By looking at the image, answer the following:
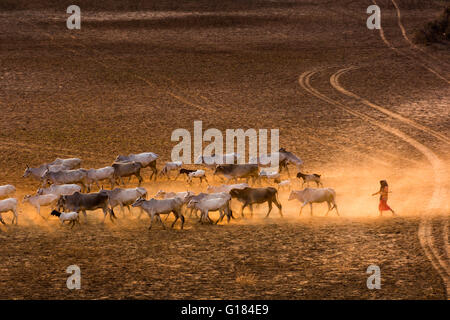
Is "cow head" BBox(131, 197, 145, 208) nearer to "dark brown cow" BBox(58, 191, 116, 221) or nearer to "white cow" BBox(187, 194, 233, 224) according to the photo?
"dark brown cow" BBox(58, 191, 116, 221)

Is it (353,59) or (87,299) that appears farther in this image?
(353,59)

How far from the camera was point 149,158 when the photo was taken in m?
30.5

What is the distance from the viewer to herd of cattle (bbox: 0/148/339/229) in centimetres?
2302

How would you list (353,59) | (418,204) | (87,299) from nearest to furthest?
(87,299), (418,204), (353,59)

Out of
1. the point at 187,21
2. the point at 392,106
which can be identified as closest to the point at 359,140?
the point at 392,106

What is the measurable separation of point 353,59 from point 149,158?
91.0ft

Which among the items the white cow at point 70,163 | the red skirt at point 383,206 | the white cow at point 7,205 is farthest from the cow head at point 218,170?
the white cow at point 7,205

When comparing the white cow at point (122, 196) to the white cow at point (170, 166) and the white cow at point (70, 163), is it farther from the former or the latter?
the white cow at point (70, 163)

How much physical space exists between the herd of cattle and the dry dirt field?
0.63 m

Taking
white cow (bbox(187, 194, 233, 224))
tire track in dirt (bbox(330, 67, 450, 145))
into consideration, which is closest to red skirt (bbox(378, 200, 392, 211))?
white cow (bbox(187, 194, 233, 224))

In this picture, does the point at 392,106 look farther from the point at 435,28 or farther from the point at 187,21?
the point at 187,21

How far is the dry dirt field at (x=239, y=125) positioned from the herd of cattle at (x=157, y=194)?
633 millimetres

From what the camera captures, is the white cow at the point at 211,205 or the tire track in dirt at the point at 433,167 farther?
the white cow at the point at 211,205

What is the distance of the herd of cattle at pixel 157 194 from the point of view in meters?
23.0
